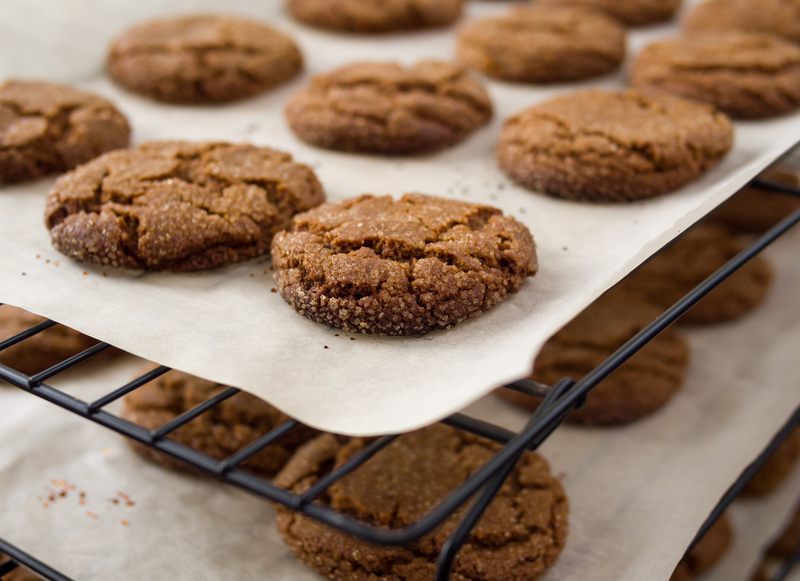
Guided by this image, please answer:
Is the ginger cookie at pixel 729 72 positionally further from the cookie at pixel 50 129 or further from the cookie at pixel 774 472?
the cookie at pixel 50 129

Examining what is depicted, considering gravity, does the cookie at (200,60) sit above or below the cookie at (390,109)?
above

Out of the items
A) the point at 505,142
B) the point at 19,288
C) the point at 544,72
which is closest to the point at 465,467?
the point at 505,142

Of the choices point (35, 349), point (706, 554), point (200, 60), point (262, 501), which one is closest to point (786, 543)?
point (706, 554)

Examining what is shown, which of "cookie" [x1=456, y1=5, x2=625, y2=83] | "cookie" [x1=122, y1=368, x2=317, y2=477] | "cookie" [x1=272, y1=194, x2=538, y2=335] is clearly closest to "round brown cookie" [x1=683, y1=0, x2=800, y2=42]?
"cookie" [x1=456, y1=5, x2=625, y2=83]

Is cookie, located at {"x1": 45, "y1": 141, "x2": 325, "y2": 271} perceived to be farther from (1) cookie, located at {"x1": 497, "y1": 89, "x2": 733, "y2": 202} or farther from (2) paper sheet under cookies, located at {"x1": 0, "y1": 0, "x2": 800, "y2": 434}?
(1) cookie, located at {"x1": 497, "y1": 89, "x2": 733, "y2": 202}

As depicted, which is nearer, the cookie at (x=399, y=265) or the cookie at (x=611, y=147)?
the cookie at (x=399, y=265)

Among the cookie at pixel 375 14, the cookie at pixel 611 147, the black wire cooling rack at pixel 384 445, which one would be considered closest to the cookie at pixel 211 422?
the black wire cooling rack at pixel 384 445
